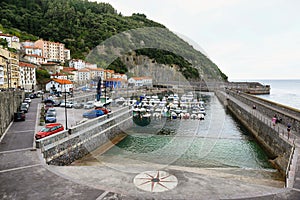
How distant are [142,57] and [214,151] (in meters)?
24.2

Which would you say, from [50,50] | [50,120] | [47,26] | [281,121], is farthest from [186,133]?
[47,26]

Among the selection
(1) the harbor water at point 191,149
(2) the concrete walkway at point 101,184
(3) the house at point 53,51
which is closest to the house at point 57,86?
(1) the harbor water at point 191,149

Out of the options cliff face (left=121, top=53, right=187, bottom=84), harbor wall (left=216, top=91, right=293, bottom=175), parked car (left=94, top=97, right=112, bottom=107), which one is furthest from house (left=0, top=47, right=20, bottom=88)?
harbor wall (left=216, top=91, right=293, bottom=175)

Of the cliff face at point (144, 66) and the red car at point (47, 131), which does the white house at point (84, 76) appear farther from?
the red car at point (47, 131)

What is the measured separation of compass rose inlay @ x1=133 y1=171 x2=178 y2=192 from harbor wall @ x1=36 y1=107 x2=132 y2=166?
240 inches

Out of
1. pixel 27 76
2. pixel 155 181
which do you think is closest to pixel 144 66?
pixel 27 76

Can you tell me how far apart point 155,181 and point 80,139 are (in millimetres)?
8946

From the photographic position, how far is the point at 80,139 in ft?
55.9

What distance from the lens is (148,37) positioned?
23.7 m

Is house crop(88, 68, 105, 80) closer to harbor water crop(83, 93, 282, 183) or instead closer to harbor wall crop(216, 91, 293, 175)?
harbor water crop(83, 93, 282, 183)

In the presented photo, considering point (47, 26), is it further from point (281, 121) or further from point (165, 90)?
point (281, 121)

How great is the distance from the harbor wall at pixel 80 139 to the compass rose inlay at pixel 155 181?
6.09m

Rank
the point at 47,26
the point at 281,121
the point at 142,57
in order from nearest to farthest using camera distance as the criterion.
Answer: the point at 281,121
the point at 142,57
the point at 47,26

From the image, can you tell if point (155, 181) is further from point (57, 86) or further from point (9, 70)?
point (57, 86)
